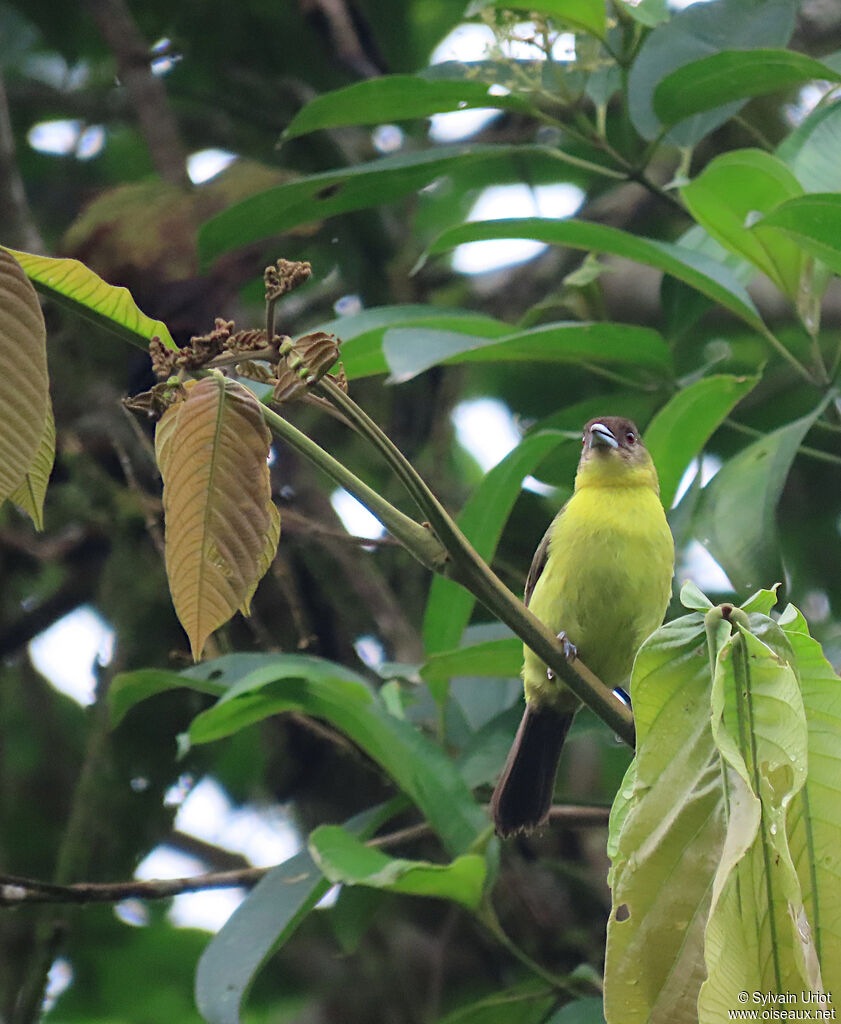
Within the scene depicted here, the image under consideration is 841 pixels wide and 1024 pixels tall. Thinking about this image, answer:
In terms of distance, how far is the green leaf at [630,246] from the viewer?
2.71 meters

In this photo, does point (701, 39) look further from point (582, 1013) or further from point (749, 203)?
point (582, 1013)

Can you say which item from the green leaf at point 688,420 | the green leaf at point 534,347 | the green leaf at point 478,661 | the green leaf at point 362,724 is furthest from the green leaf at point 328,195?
the green leaf at point 478,661

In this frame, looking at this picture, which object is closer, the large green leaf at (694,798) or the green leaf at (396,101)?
the large green leaf at (694,798)

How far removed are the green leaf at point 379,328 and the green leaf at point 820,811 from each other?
4.72 feet

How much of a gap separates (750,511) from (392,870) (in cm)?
100

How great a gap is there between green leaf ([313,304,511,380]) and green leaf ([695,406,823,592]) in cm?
61

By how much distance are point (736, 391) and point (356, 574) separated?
4.90 feet

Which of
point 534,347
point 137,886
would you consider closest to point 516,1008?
point 137,886

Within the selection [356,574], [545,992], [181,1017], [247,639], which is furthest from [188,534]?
[181,1017]

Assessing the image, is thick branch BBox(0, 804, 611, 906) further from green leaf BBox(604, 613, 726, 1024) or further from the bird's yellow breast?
green leaf BBox(604, 613, 726, 1024)

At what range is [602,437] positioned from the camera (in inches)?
120

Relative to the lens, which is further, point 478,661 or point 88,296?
point 478,661

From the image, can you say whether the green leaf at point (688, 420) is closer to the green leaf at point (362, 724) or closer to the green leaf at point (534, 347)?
the green leaf at point (534, 347)

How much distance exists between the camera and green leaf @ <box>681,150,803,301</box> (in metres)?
2.62
